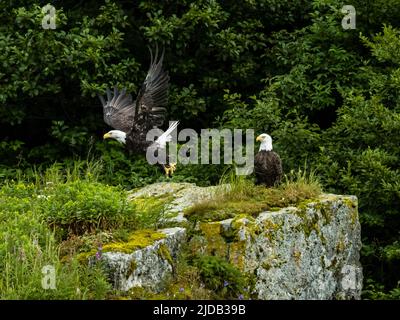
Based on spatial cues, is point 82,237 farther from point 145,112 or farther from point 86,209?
point 145,112

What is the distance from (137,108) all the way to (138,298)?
3.41 meters

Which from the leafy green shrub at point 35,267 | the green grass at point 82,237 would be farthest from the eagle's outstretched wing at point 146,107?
the leafy green shrub at point 35,267

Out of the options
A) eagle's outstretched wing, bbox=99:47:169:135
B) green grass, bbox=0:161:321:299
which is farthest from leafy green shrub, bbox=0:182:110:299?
eagle's outstretched wing, bbox=99:47:169:135

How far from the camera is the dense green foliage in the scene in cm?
1048

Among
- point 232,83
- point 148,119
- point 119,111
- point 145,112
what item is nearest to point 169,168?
point 148,119

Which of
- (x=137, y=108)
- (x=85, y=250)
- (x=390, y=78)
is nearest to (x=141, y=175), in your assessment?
(x=137, y=108)

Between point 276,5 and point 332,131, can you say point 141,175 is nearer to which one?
point 332,131

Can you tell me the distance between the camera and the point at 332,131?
11.0 metres

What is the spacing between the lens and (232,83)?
1354cm

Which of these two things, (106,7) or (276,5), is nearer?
(106,7)

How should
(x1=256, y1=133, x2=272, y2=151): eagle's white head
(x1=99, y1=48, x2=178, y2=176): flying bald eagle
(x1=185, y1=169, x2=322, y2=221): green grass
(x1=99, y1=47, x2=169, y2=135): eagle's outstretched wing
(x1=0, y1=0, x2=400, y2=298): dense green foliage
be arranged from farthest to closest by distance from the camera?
(x1=0, y1=0, x2=400, y2=298): dense green foliage < (x1=99, y1=48, x2=178, y2=176): flying bald eagle < (x1=99, y1=47, x2=169, y2=135): eagle's outstretched wing < (x1=256, y1=133, x2=272, y2=151): eagle's white head < (x1=185, y1=169, x2=322, y2=221): green grass

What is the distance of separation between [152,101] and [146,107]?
287 mm

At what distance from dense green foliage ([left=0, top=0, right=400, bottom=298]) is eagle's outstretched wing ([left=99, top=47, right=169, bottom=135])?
2.52 feet

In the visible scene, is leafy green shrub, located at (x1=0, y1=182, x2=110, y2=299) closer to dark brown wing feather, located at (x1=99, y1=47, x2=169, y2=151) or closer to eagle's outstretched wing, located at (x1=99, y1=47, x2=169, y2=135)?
eagle's outstretched wing, located at (x1=99, y1=47, x2=169, y2=135)
